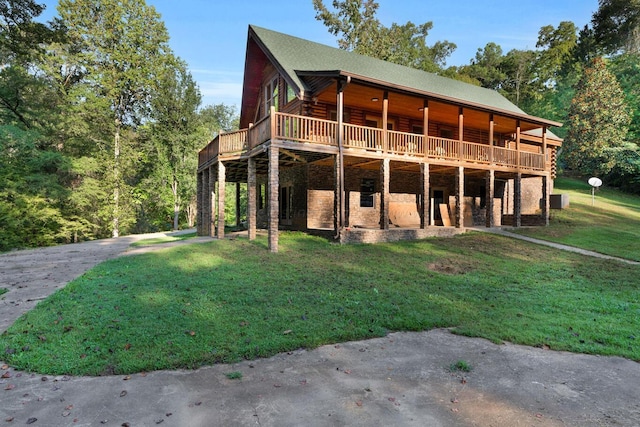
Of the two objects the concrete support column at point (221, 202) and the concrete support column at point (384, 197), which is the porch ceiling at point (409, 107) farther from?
the concrete support column at point (221, 202)

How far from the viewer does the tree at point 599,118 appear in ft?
101

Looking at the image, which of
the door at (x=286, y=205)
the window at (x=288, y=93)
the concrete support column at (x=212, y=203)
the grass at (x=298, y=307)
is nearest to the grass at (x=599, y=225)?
the grass at (x=298, y=307)

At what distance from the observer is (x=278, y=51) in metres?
16.9

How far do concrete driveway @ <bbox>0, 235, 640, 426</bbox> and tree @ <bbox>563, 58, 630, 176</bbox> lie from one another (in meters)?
35.1

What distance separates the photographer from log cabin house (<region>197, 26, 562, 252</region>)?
1395 centimetres

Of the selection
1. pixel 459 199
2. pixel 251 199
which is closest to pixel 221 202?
pixel 251 199

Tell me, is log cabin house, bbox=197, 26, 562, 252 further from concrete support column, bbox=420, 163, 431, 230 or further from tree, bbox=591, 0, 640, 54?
tree, bbox=591, 0, 640, 54

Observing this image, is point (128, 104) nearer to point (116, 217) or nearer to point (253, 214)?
point (116, 217)

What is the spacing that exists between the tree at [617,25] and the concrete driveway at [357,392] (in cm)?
5459

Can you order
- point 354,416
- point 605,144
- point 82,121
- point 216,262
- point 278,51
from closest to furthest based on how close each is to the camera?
point 354,416
point 216,262
point 278,51
point 82,121
point 605,144

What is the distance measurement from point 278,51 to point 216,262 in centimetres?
1159

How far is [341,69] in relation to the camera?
57.1 feet

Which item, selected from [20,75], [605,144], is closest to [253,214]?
[20,75]

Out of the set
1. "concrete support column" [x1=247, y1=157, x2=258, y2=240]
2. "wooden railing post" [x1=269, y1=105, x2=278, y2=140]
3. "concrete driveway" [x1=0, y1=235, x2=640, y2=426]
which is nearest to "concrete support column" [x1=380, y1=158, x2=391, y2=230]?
"wooden railing post" [x1=269, y1=105, x2=278, y2=140]
